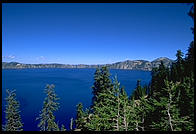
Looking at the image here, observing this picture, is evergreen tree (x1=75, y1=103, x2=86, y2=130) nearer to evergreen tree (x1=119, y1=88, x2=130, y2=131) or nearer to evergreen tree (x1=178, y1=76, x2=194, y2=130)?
evergreen tree (x1=119, y1=88, x2=130, y2=131)

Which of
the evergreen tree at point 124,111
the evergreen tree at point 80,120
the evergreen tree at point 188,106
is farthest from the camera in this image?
the evergreen tree at point 80,120

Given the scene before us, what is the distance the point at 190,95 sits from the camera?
36.6ft

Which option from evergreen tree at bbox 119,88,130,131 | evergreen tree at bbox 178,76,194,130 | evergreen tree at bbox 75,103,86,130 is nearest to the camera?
evergreen tree at bbox 178,76,194,130

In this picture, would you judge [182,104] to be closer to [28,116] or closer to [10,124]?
[10,124]

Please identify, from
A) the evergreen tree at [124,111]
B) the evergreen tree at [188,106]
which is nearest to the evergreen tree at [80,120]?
the evergreen tree at [124,111]

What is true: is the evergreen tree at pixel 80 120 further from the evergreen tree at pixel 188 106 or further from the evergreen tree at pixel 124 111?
the evergreen tree at pixel 188 106

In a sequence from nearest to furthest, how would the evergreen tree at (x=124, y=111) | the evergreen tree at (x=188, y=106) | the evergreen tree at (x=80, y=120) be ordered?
the evergreen tree at (x=188, y=106), the evergreen tree at (x=124, y=111), the evergreen tree at (x=80, y=120)

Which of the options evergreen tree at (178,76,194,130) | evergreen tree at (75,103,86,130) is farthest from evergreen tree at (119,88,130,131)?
evergreen tree at (75,103,86,130)

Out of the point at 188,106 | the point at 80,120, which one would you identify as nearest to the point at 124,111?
the point at 188,106

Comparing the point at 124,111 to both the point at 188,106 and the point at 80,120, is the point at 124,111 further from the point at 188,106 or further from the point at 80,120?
the point at 80,120

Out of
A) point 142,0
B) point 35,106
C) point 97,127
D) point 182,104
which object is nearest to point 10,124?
point 97,127

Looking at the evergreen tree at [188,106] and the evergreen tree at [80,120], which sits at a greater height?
the evergreen tree at [188,106]

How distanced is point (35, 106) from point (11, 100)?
4247 centimetres

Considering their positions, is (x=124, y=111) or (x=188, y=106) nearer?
(x=124, y=111)
